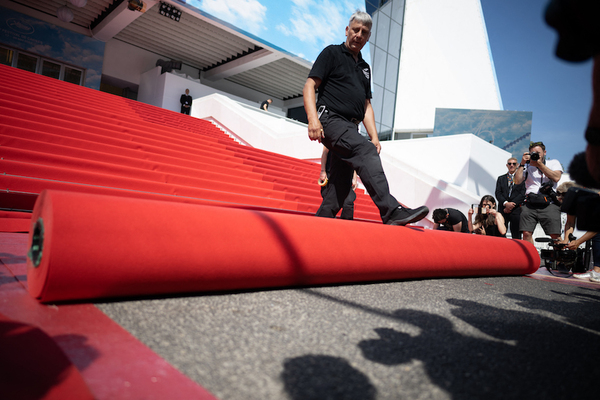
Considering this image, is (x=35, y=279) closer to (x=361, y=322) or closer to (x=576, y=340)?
(x=361, y=322)

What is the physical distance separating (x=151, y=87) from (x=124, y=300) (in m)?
15.1

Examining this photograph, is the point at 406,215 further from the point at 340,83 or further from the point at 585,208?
the point at 585,208

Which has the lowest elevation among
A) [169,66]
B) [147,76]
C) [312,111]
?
[312,111]

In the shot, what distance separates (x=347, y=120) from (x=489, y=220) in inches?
119

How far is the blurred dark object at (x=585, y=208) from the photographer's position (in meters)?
0.97

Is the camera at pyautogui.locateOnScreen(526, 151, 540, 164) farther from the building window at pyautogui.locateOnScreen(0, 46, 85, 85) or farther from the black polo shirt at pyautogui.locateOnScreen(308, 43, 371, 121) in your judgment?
the building window at pyautogui.locateOnScreen(0, 46, 85, 85)

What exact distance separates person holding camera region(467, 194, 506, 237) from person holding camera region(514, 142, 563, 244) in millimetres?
247

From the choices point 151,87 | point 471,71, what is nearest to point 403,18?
point 471,71

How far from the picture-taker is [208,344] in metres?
0.92

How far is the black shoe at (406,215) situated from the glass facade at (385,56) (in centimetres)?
1606

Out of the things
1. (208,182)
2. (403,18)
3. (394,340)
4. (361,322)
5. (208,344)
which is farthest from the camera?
(403,18)

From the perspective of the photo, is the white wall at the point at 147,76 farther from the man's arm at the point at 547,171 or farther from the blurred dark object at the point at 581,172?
the blurred dark object at the point at 581,172

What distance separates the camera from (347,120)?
2439mm

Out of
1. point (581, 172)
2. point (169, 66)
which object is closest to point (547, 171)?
point (581, 172)
